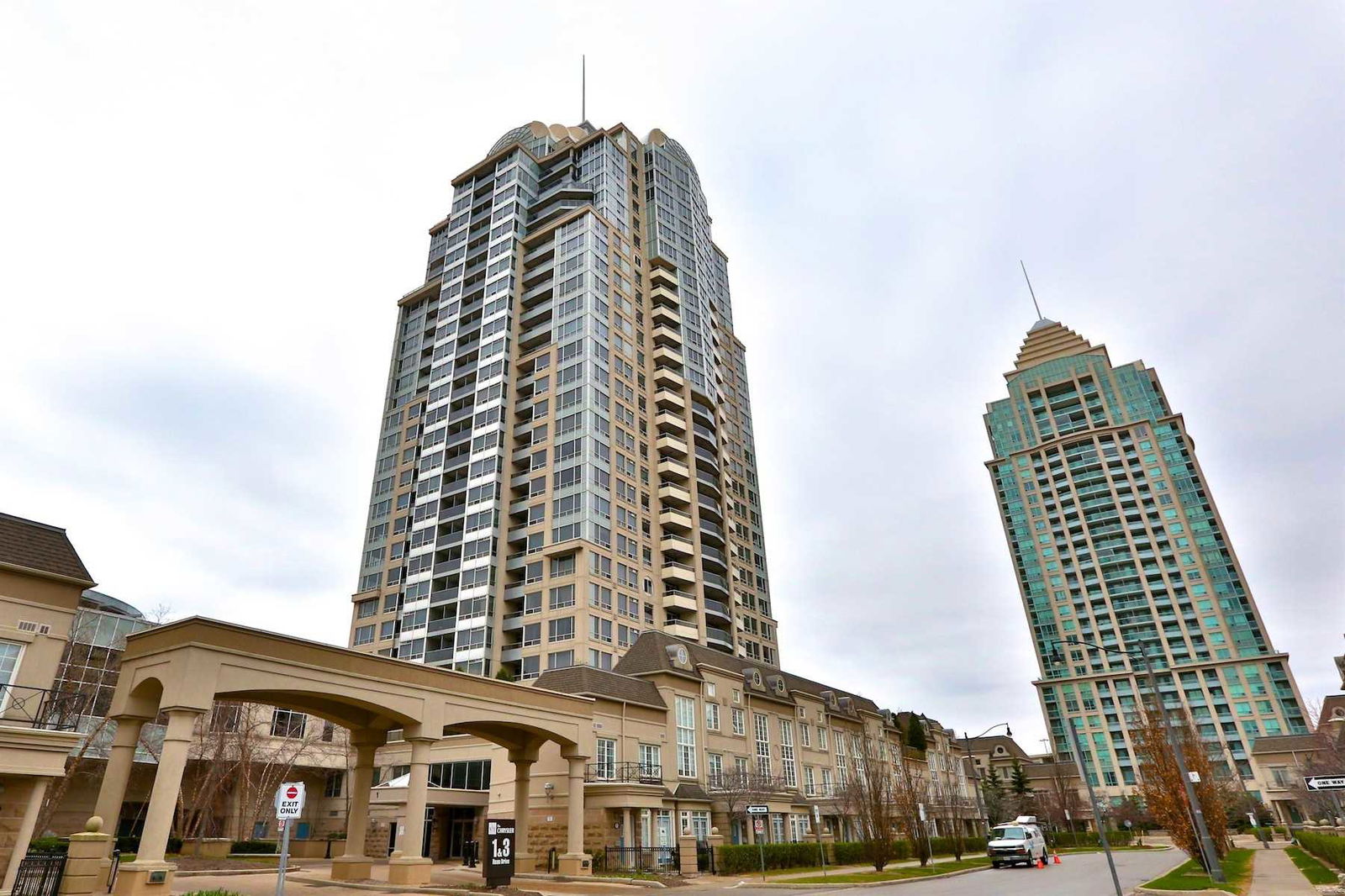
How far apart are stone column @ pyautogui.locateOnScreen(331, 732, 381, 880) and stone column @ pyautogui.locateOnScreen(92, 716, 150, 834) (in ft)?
24.6

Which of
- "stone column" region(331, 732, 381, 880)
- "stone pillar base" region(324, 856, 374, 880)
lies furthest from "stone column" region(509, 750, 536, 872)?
"stone pillar base" region(324, 856, 374, 880)

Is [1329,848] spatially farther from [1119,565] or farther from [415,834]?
[1119,565]

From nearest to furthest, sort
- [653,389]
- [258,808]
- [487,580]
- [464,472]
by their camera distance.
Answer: [258,808] < [487,580] < [464,472] < [653,389]

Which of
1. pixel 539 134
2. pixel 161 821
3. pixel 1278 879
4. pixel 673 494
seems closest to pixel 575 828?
pixel 161 821

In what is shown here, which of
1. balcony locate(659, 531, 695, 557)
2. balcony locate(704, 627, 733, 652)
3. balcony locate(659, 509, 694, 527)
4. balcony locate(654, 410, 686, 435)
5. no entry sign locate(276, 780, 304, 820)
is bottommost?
no entry sign locate(276, 780, 304, 820)

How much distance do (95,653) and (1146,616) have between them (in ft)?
435

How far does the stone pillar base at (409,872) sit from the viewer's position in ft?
82.5

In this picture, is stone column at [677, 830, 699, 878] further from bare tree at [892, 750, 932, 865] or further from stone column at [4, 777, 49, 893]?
stone column at [4, 777, 49, 893]

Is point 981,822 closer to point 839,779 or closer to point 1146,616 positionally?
point 839,779

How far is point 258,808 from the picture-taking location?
49750 mm

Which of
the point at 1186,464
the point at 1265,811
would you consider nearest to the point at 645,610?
the point at 1265,811

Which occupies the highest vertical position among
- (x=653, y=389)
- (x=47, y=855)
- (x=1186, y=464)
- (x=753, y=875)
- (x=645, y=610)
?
(x=1186, y=464)

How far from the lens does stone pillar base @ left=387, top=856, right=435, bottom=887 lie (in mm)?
25156

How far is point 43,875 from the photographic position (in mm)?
18953
